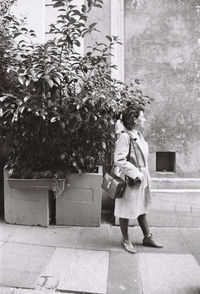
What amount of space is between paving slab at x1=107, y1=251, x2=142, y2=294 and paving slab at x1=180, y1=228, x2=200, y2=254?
2.74 feet

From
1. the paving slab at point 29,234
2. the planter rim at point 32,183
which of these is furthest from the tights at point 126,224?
the planter rim at point 32,183

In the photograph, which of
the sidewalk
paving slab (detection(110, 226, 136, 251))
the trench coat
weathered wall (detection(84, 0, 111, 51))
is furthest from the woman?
weathered wall (detection(84, 0, 111, 51))

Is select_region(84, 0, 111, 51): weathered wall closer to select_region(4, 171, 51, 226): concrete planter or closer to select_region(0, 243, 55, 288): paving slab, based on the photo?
select_region(4, 171, 51, 226): concrete planter

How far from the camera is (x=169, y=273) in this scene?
3352mm

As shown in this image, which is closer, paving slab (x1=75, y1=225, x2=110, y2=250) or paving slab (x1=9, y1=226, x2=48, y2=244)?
paving slab (x1=75, y1=225, x2=110, y2=250)

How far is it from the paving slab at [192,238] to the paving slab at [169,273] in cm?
28

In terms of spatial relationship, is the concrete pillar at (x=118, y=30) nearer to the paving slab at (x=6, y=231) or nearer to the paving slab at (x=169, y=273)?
the paving slab at (x=6, y=231)

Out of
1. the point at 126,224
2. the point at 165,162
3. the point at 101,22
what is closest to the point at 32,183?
the point at 126,224

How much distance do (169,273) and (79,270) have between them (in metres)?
0.97

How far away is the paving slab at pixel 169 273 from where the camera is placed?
9.97 feet

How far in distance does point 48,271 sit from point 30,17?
4309mm

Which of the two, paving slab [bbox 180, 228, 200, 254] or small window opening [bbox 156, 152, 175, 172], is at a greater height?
small window opening [bbox 156, 152, 175, 172]

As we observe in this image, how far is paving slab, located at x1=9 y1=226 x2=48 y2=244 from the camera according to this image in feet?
13.9

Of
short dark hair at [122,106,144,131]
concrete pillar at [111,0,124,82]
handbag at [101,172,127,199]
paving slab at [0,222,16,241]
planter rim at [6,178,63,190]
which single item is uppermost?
concrete pillar at [111,0,124,82]
